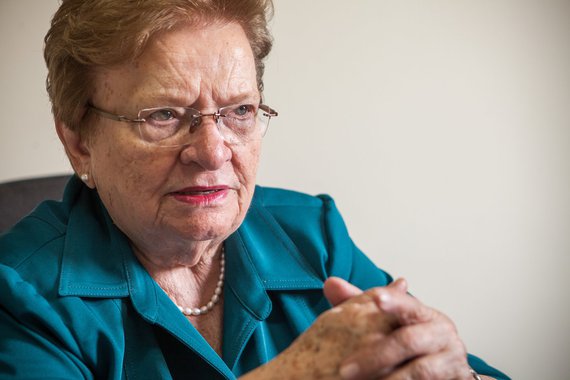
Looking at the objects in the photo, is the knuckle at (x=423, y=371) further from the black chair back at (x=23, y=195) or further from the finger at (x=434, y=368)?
the black chair back at (x=23, y=195)

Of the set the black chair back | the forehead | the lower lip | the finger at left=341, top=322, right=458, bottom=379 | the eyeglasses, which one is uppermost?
the forehead

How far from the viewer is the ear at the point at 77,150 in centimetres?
139

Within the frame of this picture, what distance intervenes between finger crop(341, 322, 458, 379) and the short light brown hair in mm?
681

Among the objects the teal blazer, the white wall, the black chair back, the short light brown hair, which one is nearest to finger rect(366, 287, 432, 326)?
the teal blazer

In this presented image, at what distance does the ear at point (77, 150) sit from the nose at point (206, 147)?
23 cm

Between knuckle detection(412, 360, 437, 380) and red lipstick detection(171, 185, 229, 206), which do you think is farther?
red lipstick detection(171, 185, 229, 206)

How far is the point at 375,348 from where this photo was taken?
3.16ft

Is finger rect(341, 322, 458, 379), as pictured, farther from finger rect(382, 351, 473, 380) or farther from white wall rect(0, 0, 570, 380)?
white wall rect(0, 0, 570, 380)

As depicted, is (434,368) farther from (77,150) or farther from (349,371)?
(77,150)

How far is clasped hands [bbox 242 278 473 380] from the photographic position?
0.96m

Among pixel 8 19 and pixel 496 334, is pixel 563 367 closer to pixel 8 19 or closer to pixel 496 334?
pixel 496 334

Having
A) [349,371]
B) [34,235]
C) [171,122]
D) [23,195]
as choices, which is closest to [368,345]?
[349,371]

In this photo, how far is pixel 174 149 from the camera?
1.30 meters

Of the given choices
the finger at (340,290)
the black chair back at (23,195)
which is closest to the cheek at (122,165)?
the finger at (340,290)
